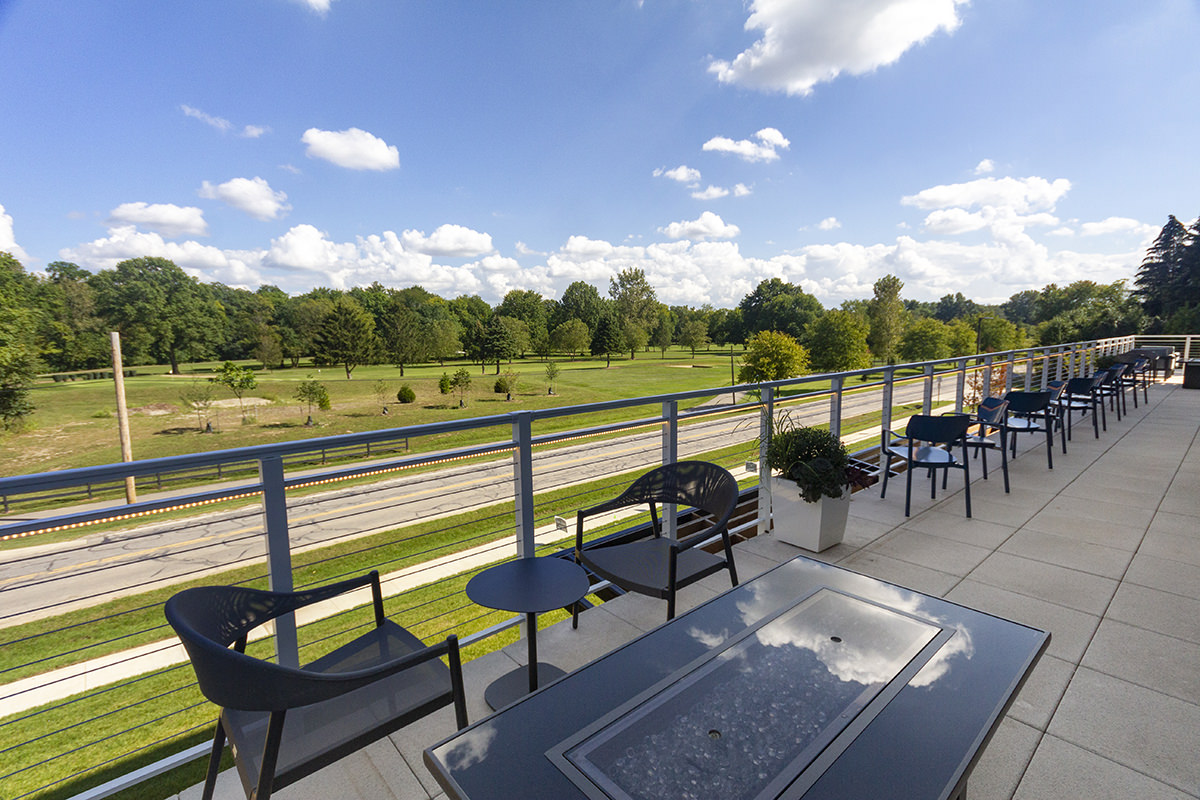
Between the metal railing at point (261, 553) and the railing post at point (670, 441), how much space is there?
2 cm

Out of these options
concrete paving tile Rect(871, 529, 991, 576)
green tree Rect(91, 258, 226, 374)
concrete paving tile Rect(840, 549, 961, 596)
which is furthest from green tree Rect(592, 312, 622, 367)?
concrete paving tile Rect(840, 549, 961, 596)

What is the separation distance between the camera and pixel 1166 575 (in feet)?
11.3

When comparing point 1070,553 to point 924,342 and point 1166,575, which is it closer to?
point 1166,575

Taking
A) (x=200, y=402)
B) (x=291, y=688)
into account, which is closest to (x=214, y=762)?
(x=291, y=688)

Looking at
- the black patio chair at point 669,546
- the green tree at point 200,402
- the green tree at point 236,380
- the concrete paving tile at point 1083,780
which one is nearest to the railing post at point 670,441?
the black patio chair at point 669,546

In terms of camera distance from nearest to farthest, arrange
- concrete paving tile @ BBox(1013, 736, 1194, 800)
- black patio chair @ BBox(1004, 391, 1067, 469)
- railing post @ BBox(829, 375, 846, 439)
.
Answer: concrete paving tile @ BBox(1013, 736, 1194, 800) < railing post @ BBox(829, 375, 846, 439) < black patio chair @ BBox(1004, 391, 1067, 469)

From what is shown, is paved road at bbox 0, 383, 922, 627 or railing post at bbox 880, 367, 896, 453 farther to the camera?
paved road at bbox 0, 383, 922, 627

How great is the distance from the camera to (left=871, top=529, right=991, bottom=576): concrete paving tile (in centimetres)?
364

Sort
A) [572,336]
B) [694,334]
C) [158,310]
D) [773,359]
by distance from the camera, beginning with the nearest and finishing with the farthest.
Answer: [773,359] < [158,310] < [572,336] < [694,334]

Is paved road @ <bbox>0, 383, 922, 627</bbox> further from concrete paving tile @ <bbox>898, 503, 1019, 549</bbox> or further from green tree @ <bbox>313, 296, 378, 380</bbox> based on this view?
green tree @ <bbox>313, 296, 378, 380</bbox>

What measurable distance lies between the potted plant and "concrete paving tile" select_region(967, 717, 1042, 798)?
175 cm

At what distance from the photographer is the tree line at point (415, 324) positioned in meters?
36.8

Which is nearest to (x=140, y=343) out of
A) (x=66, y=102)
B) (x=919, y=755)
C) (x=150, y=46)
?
(x=150, y=46)

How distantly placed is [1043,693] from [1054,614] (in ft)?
2.91
